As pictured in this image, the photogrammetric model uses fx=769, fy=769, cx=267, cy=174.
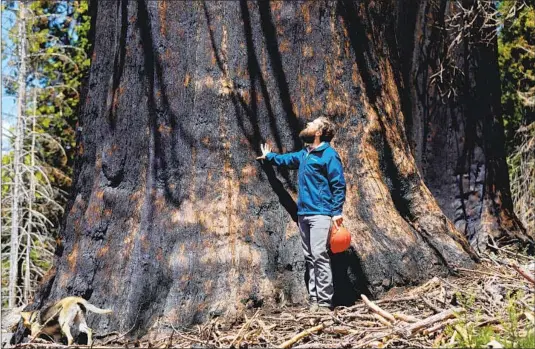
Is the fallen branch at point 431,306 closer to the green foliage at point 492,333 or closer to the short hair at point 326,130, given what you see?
the green foliage at point 492,333

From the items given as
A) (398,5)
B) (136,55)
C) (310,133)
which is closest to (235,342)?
(310,133)

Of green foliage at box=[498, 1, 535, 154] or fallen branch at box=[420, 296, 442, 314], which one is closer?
fallen branch at box=[420, 296, 442, 314]

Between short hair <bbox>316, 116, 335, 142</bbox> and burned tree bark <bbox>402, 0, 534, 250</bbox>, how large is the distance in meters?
3.58

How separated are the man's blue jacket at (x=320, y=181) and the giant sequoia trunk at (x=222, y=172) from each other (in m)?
0.16

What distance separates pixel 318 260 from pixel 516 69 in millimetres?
12992

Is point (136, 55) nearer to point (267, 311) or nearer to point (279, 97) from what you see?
point (279, 97)

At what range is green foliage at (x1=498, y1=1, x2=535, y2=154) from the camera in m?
16.3

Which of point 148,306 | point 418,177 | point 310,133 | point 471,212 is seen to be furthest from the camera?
point 471,212

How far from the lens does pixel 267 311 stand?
5.14 m

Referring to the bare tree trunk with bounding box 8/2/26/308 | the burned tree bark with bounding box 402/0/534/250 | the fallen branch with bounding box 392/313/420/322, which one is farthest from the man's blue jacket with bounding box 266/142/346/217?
the bare tree trunk with bounding box 8/2/26/308

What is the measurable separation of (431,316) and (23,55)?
A: 49.5 ft

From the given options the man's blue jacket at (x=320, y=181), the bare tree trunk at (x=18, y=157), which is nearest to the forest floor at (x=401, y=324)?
the man's blue jacket at (x=320, y=181)

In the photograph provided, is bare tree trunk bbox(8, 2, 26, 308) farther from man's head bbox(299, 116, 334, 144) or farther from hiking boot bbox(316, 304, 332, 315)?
hiking boot bbox(316, 304, 332, 315)

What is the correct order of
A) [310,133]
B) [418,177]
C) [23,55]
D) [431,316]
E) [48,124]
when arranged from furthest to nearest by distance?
[48,124]
[23,55]
[418,177]
[310,133]
[431,316]
